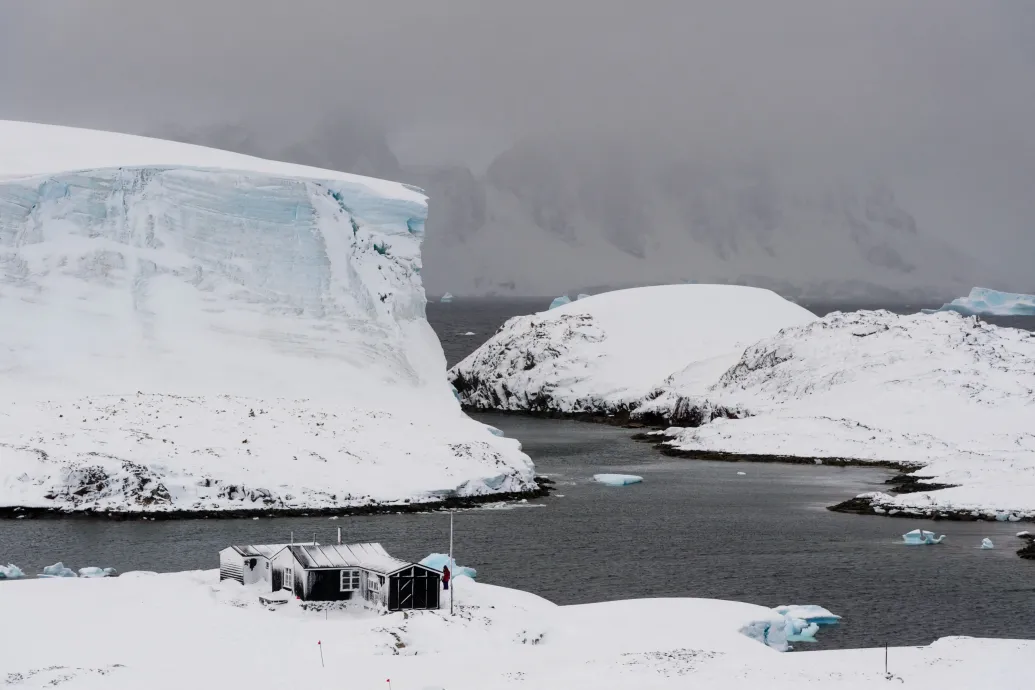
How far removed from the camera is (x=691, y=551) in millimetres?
41156

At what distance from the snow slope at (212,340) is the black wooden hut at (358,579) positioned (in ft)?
51.3

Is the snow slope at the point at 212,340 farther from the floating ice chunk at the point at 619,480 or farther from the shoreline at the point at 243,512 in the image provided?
the floating ice chunk at the point at 619,480

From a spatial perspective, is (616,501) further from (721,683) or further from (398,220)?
(721,683)

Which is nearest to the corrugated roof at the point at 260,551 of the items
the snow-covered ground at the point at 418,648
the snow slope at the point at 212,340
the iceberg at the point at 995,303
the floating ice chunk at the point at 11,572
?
the snow-covered ground at the point at 418,648

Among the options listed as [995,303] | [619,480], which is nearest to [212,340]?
[619,480]

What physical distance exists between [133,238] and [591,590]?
33507mm

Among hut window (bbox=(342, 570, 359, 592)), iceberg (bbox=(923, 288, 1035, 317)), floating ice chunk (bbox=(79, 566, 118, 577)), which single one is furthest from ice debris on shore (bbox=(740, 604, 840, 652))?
iceberg (bbox=(923, 288, 1035, 317))

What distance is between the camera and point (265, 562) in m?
31.9

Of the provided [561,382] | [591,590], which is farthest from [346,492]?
[561,382]

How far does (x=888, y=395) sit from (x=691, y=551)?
36037 mm

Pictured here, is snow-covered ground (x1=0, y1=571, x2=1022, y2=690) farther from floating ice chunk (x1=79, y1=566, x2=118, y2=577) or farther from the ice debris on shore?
floating ice chunk (x1=79, y1=566, x2=118, y2=577)

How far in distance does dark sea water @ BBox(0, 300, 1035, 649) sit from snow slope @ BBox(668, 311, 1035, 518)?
1376cm

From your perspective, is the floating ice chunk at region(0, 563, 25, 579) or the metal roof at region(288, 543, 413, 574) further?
the floating ice chunk at region(0, 563, 25, 579)

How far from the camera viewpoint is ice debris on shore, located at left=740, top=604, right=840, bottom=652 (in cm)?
2934
